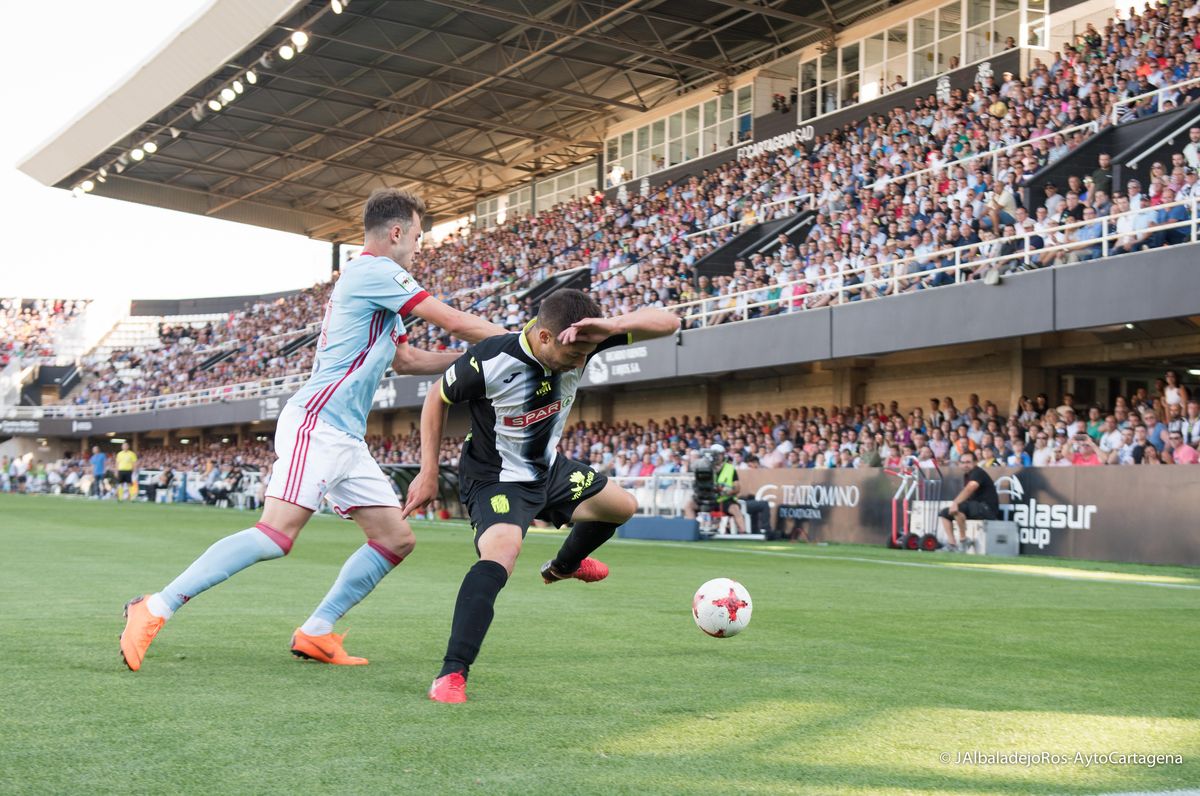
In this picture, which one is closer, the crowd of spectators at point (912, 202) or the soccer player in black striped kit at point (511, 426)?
the soccer player in black striped kit at point (511, 426)

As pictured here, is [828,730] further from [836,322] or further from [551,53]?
[551,53]

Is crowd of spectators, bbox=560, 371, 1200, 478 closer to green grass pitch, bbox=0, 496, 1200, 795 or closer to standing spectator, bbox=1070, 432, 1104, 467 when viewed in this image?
standing spectator, bbox=1070, 432, 1104, 467

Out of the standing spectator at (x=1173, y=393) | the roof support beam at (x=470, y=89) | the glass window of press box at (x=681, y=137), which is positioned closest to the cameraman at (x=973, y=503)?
the standing spectator at (x=1173, y=393)

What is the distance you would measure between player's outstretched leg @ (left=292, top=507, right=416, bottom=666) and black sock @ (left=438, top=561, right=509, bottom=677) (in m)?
0.79

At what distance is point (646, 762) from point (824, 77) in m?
34.4

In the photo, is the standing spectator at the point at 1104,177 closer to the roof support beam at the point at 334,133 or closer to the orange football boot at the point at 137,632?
the orange football boot at the point at 137,632

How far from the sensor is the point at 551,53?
38.8 meters

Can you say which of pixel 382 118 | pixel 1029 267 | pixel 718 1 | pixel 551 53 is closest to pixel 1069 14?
pixel 718 1

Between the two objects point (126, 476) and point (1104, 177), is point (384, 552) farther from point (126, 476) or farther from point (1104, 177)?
point (126, 476)

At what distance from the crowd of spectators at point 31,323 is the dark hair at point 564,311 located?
83175 millimetres

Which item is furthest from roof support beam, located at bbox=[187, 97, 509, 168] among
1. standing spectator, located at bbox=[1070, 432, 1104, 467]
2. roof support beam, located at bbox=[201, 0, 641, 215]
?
standing spectator, located at bbox=[1070, 432, 1104, 467]

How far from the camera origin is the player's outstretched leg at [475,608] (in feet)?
15.4

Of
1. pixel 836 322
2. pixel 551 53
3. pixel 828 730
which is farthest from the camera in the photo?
pixel 551 53

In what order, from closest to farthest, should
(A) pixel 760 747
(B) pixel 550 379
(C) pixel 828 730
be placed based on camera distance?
(A) pixel 760 747, (C) pixel 828 730, (B) pixel 550 379
